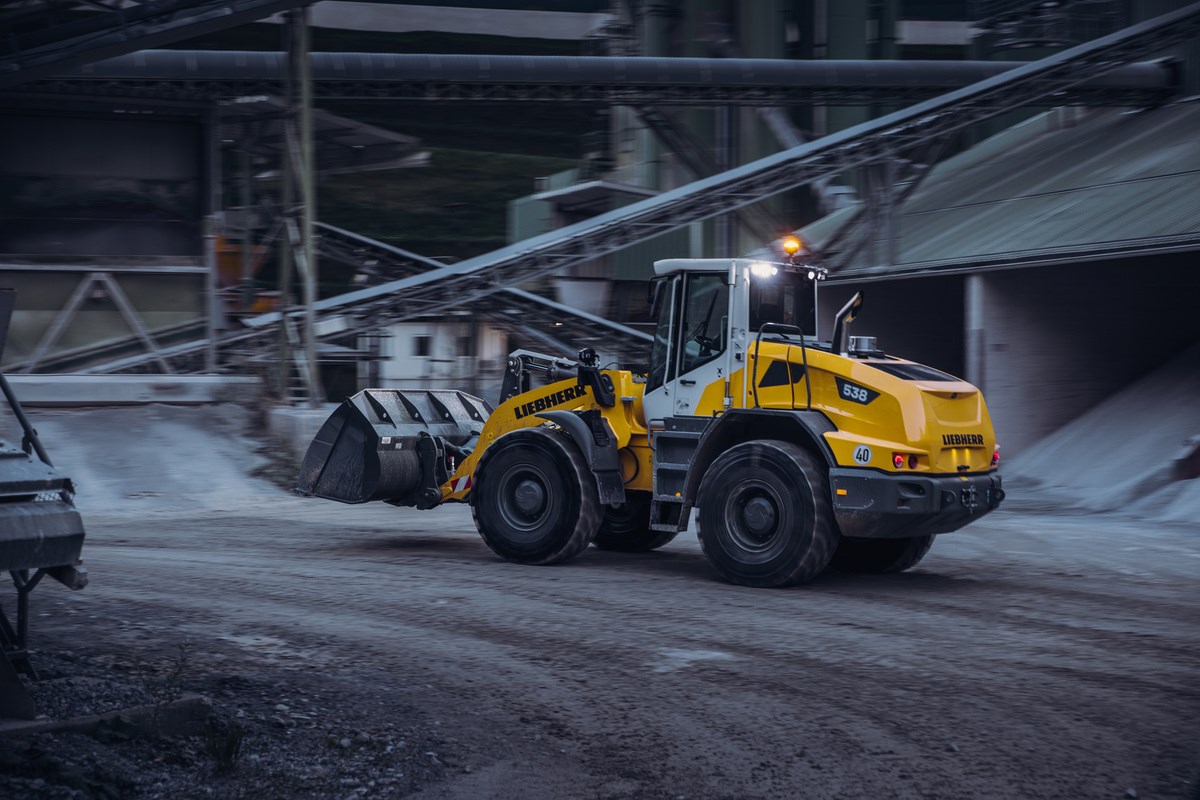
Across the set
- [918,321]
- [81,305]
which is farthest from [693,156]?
[81,305]

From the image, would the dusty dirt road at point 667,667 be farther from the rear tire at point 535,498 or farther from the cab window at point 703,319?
the cab window at point 703,319

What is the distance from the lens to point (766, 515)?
9711 mm

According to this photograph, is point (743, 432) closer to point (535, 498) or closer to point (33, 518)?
point (535, 498)

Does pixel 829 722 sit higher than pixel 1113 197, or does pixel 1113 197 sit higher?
pixel 1113 197

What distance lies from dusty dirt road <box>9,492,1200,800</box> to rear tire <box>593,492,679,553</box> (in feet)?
0.84

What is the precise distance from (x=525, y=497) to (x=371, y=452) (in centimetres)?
160

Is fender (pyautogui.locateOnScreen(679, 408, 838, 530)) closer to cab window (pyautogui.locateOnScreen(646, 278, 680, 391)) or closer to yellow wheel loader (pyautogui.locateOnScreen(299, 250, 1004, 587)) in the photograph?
yellow wheel loader (pyautogui.locateOnScreen(299, 250, 1004, 587))

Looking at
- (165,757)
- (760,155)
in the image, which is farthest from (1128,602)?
(760,155)

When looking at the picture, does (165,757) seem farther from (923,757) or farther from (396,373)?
(396,373)

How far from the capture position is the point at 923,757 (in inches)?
223

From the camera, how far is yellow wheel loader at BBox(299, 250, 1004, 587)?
9422 millimetres

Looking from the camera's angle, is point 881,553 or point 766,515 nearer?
point 766,515

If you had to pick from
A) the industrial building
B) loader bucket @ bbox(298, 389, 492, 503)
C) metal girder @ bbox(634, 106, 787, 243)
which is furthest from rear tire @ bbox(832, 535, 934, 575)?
metal girder @ bbox(634, 106, 787, 243)

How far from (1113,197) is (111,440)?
51.9ft
